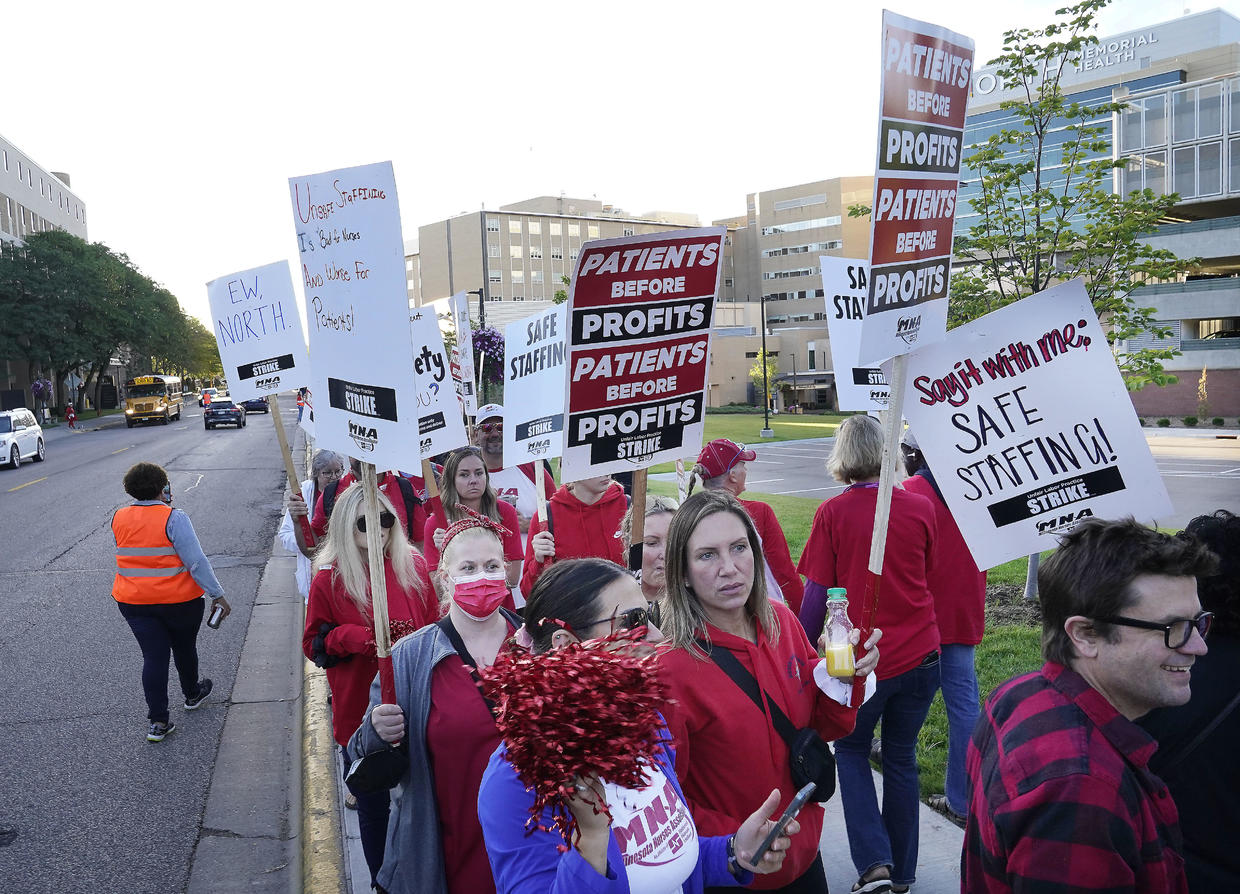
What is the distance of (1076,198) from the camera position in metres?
10.1

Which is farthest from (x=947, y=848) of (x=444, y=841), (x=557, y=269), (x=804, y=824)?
(x=557, y=269)

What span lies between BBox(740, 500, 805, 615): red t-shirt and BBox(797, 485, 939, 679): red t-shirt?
345 millimetres

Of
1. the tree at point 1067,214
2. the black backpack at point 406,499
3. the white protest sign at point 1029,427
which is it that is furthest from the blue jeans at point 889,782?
the tree at point 1067,214

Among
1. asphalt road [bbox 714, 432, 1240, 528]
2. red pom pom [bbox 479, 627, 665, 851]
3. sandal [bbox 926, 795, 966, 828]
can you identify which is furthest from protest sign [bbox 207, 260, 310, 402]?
asphalt road [bbox 714, 432, 1240, 528]

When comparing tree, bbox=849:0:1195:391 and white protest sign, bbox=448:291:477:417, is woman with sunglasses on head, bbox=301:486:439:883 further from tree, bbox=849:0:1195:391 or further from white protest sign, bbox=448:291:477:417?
tree, bbox=849:0:1195:391

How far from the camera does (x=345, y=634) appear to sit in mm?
4402

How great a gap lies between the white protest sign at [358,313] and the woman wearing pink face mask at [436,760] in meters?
0.72

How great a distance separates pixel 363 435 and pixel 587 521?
2347 mm

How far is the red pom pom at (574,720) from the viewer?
1.78 m

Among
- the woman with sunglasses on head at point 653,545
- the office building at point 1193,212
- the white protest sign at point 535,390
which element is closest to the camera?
the woman with sunglasses on head at point 653,545

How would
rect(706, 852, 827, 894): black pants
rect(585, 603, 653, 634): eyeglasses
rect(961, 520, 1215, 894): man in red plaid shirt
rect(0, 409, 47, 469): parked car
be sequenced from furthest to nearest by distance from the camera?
rect(0, 409, 47, 469): parked car → rect(706, 852, 827, 894): black pants → rect(585, 603, 653, 634): eyeglasses → rect(961, 520, 1215, 894): man in red plaid shirt

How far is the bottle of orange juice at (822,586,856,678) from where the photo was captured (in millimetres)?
2848

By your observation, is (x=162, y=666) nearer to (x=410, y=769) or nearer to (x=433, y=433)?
(x=433, y=433)

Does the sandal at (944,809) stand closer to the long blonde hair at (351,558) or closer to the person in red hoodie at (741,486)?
the person in red hoodie at (741,486)
